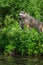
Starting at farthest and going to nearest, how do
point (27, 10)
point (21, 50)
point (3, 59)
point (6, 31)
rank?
1. point (27, 10)
2. point (6, 31)
3. point (21, 50)
4. point (3, 59)

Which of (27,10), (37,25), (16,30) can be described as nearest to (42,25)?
(37,25)

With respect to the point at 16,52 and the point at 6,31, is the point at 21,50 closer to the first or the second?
the point at 16,52

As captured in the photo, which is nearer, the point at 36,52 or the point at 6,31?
the point at 36,52

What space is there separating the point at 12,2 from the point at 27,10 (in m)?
1.11

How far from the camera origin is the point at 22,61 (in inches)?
571

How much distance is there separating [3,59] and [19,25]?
3.06 meters

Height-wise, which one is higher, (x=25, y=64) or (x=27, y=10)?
(x=25, y=64)

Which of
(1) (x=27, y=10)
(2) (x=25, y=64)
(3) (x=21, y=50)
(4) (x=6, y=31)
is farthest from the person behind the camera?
(1) (x=27, y=10)

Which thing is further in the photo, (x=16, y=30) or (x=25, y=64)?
(x=16, y=30)

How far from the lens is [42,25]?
17984mm

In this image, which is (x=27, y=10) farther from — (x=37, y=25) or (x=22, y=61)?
(x=22, y=61)

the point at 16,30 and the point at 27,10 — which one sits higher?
the point at 16,30

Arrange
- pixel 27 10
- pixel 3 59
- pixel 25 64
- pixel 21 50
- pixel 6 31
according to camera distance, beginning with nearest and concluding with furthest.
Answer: pixel 25 64
pixel 3 59
pixel 21 50
pixel 6 31
pixel 27 10

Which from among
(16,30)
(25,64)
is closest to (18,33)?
(16,30)
